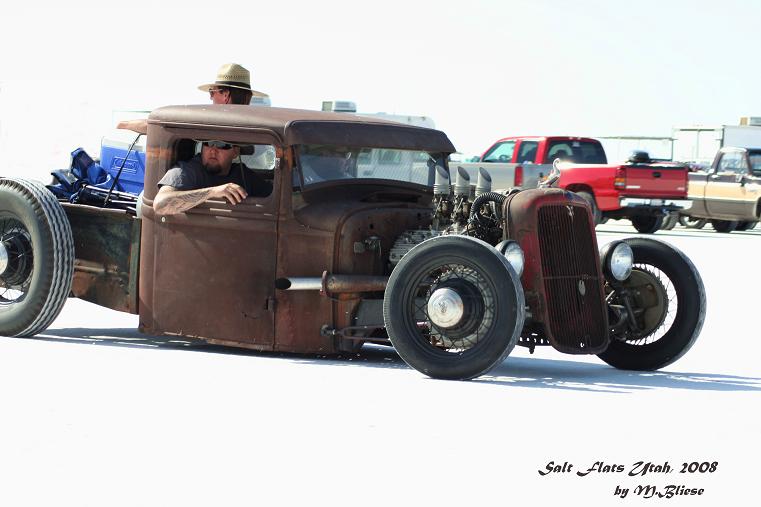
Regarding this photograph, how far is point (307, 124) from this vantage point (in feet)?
27.6

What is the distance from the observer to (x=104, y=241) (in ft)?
29.7

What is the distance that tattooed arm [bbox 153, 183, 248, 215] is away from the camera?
8.31 meters

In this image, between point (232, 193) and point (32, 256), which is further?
point (32, 256)

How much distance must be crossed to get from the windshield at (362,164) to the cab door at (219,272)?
25 cm

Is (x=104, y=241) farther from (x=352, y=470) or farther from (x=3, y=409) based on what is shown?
(x=352, y=470)

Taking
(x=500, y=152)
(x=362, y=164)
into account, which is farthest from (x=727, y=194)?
(x=362, y=164)

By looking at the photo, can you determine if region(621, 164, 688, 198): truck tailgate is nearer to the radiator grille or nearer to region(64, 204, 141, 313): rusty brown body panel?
region(64, 204, 141, 313): rusty brown body panel

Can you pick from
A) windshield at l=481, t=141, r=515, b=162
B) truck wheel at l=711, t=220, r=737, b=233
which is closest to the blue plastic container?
windshield at l=481, t=141, r=515, b=162

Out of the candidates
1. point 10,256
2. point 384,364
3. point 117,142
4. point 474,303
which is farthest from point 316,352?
point 117,142

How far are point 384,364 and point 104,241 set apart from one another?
6.78 feet

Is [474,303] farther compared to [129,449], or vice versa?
[474,303]

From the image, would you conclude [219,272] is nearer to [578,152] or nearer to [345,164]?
[345,164]

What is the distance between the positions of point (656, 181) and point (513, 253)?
19110 millimetres

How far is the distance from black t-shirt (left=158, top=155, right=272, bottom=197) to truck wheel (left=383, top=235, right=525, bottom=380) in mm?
1387
